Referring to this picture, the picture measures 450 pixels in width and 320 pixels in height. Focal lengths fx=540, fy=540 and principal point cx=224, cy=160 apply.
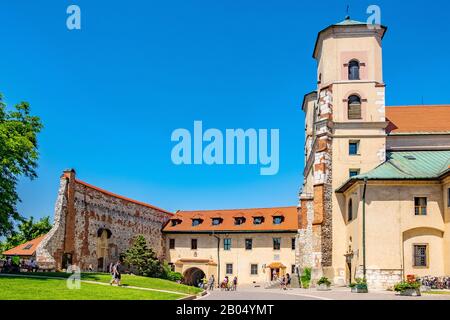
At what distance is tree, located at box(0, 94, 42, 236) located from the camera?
31.2 m

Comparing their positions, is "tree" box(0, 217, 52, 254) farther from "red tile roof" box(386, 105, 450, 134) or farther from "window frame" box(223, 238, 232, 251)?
"red tile roof" box(386, 105, 450, 134)

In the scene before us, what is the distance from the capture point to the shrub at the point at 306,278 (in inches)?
1683

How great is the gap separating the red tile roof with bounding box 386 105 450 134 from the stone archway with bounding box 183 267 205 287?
31331mm

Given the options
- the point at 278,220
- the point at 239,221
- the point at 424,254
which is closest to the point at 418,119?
the point at 424,254

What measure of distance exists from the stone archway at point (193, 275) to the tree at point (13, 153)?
33.1 meters

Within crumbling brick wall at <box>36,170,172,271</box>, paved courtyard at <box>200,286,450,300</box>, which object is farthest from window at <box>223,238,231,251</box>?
paved courtyard at <box>200,286,450,300</box>

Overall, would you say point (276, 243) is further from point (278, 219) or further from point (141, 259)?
point (141, 259)

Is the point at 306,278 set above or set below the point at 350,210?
below

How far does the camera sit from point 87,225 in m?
47.1

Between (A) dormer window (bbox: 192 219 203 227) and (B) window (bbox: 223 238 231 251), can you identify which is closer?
(B) window (bbox: 223 238 231 251)

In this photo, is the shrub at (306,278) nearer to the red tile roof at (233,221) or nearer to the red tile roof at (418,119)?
the red tile roof at (418,119)

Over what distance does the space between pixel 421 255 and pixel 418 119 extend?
45.3 feet
